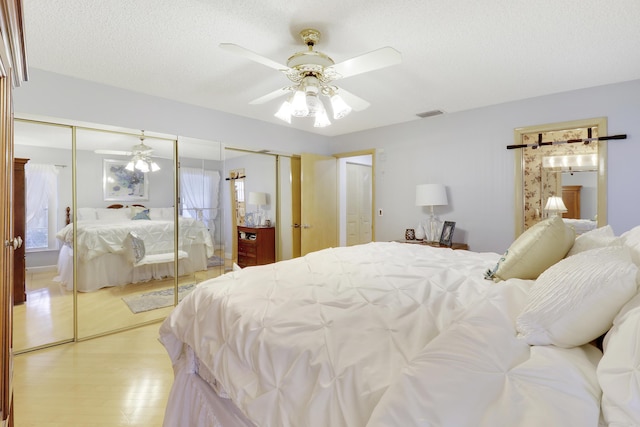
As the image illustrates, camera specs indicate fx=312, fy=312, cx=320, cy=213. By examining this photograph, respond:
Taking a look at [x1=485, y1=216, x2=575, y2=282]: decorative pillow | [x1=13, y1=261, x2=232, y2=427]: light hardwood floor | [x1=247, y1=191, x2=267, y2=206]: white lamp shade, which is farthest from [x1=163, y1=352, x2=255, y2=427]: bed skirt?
[x1=247, y1=191, x2=267, y2=206]: white lamp shade

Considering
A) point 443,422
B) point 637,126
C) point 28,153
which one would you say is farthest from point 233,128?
point 637,126

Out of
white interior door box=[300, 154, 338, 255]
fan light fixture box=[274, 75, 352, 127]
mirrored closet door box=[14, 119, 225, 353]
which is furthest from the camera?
white interior door box=[300, 154, 338, 255]

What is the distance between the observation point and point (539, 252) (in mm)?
1520

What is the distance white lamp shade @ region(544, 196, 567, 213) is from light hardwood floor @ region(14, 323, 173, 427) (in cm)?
390

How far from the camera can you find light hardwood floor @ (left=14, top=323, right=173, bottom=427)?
1.86 metres

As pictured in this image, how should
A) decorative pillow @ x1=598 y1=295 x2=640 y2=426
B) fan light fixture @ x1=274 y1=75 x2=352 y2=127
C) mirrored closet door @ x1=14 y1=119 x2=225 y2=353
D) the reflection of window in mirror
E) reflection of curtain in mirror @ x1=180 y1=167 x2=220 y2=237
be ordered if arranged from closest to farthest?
decorative pillow @ x1=598 y1=295 x2=640 y2=426, fan light fixture @ x1=274 y1=75 x2=352 y2=127, mirrored closet door @ x1=14 y1=119 x2=225 y2=353, reflection of curtain in mirror @ x1=180 y1=167 x2=220 y2=237, the reflection of window in mirror

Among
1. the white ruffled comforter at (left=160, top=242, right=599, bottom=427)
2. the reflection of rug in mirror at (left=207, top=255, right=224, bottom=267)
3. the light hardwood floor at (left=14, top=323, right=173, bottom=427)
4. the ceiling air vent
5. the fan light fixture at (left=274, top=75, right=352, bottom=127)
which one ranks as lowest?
the light hardwood floor at (left=14, top=323, right=173, bottom=427)

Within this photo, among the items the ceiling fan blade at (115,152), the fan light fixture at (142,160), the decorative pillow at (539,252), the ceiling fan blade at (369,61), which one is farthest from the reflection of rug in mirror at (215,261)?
the decorative pillow at (539,252)

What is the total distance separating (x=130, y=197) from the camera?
129 inches

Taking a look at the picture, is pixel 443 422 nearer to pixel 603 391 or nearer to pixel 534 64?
pixel 603 391

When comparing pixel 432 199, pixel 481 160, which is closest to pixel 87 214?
pixel 432 199

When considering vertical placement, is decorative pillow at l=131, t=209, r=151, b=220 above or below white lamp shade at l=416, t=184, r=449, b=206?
below

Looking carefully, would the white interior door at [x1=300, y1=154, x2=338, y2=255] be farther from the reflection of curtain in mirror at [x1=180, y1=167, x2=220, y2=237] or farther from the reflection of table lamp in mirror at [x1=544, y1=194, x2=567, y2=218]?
the reflection of table lamp in mirror at [x1=544, y1=194, x2=567, y2=218]

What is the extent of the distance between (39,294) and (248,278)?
244cm
